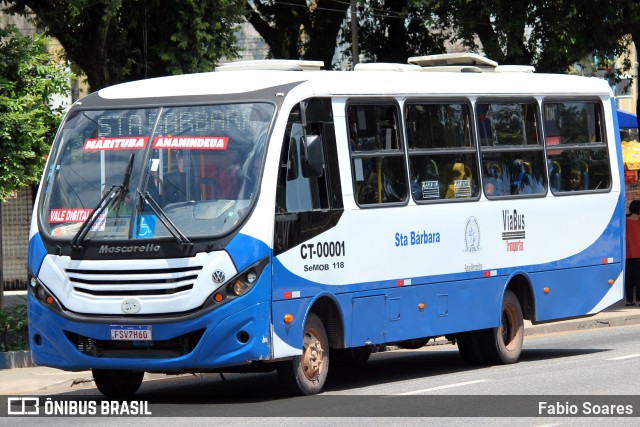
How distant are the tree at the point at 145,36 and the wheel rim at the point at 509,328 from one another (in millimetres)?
6780

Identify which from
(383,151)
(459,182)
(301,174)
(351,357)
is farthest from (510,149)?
(301,174)

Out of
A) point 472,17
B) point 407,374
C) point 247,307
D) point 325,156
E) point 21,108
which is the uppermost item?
point 472,17

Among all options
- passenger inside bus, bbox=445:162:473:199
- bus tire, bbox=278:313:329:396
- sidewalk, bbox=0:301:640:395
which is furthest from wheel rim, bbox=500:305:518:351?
sidewalk, bbox=0:301:640:395

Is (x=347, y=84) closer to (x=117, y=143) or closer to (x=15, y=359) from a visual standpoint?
(x=117, y=143)

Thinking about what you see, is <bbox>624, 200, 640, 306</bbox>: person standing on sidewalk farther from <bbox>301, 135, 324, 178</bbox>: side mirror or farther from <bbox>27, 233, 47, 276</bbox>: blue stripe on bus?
<bbox>27, 233, 47, 276</bbox>: blue stripe on bus

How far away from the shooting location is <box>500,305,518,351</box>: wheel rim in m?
16.0

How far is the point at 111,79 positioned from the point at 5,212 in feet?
32.5

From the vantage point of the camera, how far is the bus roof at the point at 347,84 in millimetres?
12805

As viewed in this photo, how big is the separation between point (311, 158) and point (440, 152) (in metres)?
2.67

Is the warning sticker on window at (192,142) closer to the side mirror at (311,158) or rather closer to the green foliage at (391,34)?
the side mirror at (311,158)

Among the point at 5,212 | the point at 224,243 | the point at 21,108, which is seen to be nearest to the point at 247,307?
the point at 224,243

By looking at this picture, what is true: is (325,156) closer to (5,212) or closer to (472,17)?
(472,17)

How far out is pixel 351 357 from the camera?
610 inches

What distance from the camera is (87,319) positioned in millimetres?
12062
